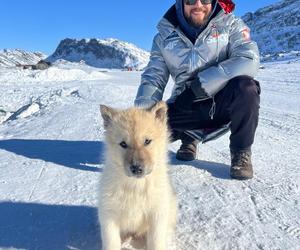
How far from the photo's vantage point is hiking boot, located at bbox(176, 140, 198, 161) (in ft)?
17.3

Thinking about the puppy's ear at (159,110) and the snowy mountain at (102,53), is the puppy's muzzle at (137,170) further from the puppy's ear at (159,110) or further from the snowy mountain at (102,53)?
the snowy mountain at (102,53)

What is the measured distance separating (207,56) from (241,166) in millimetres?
1209

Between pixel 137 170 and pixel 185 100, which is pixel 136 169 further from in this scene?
pixel 185 100

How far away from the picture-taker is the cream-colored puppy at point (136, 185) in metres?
3.03

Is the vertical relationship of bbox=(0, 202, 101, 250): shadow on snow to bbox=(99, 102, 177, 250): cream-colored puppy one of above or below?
below

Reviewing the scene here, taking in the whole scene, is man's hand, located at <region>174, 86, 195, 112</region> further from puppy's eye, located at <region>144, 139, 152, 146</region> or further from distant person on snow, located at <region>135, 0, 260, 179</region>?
puppy's eye, located at <region>144, 139, 152, 146</region>

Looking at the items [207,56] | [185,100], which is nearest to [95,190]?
[185,100]

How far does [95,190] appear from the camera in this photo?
4246mm

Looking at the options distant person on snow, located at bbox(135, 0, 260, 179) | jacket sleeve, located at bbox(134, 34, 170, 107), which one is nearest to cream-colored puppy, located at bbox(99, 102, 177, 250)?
distant person on snow, located at bbox(135, 0, 260, 179)

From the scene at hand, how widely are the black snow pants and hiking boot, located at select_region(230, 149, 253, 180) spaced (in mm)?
64

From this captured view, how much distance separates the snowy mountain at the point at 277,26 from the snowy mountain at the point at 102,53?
1068 inches

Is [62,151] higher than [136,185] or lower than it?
lower

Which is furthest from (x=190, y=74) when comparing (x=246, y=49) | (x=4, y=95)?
(x=4, y=95)

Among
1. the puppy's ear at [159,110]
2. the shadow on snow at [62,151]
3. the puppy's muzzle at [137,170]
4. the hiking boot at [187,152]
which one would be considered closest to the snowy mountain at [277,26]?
the shadow on snow at [62,151]
